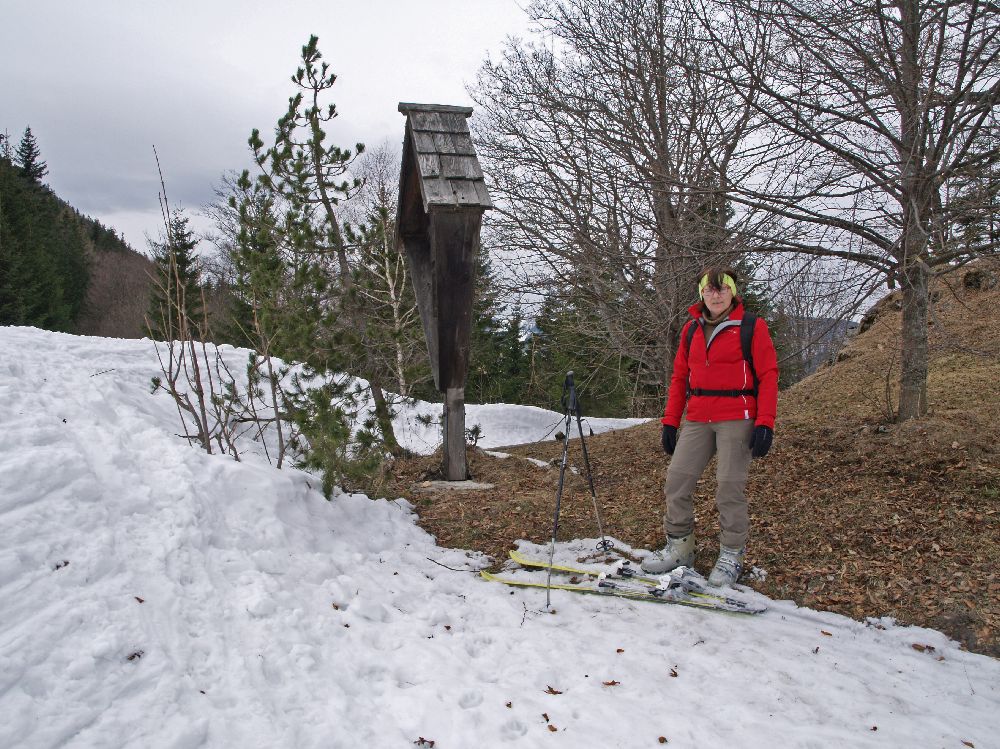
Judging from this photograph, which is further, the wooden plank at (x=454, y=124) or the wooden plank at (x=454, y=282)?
the wooden plank at (x=454, y=124)

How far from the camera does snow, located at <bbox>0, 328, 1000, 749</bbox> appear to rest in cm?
221

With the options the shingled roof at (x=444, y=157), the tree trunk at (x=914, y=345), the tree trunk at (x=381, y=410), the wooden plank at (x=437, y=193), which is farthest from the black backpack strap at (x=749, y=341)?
the tree trunk at (x=381, y=410)

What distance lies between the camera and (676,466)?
13.6ft

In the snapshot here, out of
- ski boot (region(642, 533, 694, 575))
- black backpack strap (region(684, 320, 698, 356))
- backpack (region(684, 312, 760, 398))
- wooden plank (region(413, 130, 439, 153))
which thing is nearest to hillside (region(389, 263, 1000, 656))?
ski boot (region(642, 533, 694, 575))

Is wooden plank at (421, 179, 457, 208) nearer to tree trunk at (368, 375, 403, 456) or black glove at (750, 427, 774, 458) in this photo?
tree trunk at (368, 375, 403, 456)

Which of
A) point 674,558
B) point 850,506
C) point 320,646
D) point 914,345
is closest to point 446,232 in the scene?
point 674,558

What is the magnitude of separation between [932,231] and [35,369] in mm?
6965

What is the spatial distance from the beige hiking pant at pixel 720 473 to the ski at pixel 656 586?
Answer: 14.9 inches

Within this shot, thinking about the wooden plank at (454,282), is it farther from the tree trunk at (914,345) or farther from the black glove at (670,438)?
the tree trunk at (914,345)

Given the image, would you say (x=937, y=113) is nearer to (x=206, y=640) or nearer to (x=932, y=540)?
(x=932, y=540)

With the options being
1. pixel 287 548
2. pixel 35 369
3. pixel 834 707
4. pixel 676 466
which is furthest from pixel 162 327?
pixel 834 707

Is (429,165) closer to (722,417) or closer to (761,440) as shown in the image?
(722,417)

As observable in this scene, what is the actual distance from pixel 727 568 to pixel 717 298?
71.2 inches

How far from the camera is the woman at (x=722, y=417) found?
12.6 ft
